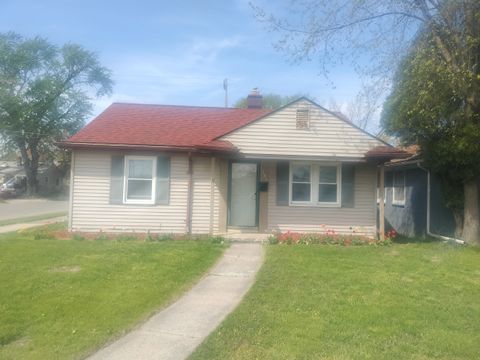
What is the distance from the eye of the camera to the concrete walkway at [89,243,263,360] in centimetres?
458

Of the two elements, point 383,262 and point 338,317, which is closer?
point 338,317

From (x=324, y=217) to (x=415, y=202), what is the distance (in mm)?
4908

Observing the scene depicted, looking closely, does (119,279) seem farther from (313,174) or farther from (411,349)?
(313,174)

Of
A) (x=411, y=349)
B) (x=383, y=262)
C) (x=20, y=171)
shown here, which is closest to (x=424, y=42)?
(x=383, y=262)

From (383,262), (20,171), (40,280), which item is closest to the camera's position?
(40,280)

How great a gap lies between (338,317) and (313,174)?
7.48 m

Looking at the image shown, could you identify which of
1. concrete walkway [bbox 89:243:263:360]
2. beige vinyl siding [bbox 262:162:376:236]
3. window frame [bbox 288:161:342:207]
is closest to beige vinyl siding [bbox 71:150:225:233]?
beige vinyl siding [bbox 262:162:376:236]

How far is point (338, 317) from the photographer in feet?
18.4

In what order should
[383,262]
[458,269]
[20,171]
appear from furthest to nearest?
[20,171]
[383,262]
[458,269]

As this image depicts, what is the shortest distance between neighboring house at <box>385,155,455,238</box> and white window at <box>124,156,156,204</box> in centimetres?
827

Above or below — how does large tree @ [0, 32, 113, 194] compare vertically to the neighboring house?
above

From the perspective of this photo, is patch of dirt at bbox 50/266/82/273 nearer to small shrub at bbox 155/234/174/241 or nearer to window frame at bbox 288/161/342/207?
small shrub at bbox 155/234/174/241

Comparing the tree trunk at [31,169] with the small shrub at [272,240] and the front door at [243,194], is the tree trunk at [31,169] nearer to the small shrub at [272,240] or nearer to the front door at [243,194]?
the front door at [243,194]

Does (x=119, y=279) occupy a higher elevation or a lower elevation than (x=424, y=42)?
lower
